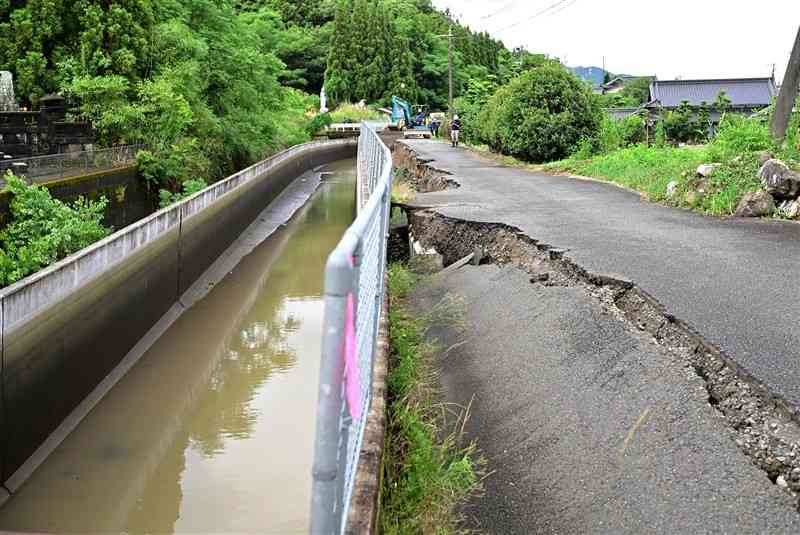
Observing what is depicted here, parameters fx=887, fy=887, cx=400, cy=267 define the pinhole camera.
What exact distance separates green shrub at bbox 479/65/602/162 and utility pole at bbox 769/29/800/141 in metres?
8.21

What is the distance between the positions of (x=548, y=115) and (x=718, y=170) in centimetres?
1037

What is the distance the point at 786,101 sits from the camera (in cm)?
1404

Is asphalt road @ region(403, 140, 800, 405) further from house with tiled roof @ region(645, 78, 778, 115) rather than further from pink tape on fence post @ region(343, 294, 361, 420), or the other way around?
house with tiled roof @ region(645, 78, 778, 115)

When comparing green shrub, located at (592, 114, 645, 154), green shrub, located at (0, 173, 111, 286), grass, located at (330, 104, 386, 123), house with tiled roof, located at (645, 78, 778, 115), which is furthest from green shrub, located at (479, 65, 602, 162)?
grass, located at (330, 104, 386, 123)

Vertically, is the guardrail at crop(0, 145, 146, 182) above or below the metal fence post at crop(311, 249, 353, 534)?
above

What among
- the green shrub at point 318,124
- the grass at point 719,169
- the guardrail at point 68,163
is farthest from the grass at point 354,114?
the grass at point 719,169

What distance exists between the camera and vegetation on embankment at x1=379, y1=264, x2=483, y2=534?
4.54 metres

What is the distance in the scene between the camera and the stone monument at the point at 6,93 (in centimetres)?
1888

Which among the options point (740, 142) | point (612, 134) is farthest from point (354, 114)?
point (740, 142)

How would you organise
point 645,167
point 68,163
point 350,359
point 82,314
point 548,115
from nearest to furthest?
point 350,359, point 82,314, point 68,163, point 645,167, point 548,115

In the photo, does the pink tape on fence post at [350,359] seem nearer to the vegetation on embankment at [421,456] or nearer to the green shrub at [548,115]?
the vegetation on embankment at [421,456]

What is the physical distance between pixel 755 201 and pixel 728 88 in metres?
46.6

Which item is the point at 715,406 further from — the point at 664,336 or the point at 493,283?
the point at 493,283

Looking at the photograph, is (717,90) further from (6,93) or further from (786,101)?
(6,93)
